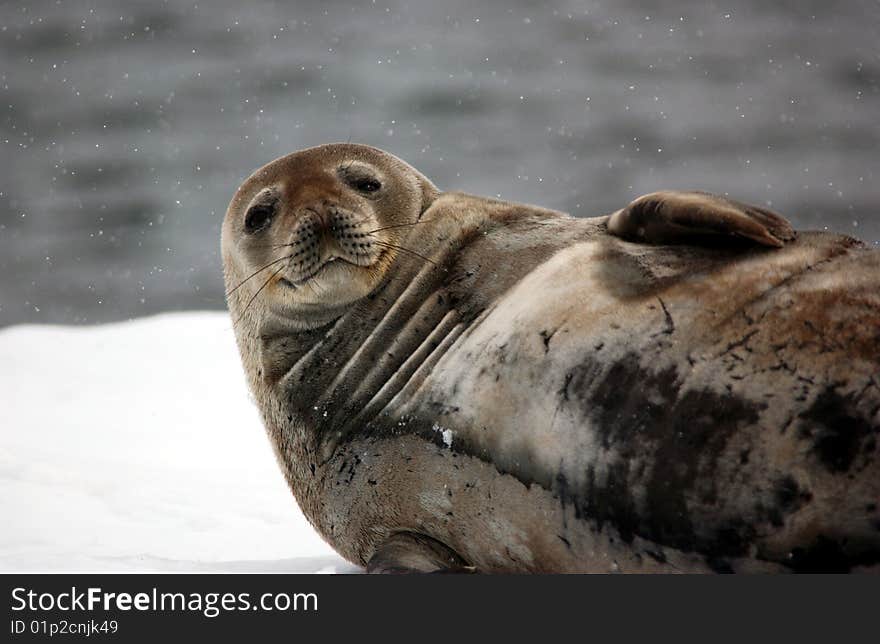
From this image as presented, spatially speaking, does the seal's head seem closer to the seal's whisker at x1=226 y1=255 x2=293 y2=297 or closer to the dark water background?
the seal's whisker at x1=226 y1=255 x2=293 y2=297

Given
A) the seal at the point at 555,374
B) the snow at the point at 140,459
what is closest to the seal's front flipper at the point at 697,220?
the seal at the point at 555,374

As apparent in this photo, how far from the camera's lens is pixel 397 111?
42.1 ft

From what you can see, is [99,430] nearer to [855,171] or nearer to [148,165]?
[148,165]

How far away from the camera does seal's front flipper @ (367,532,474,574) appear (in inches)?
88.9

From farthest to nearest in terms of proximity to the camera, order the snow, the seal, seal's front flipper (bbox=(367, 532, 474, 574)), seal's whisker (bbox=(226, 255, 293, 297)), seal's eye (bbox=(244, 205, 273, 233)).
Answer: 1. the snow
2. seal's eye (bbox=(244, 205, 273, 233))
3. seal's whisker (bbox=(226, 255, 293, 297))
4. seal's front flipper (bbox=(367, 532, 474, 574))
5. the seal

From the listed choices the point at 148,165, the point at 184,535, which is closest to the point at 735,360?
the point at 184,535

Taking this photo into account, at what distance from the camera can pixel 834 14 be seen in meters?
12.9

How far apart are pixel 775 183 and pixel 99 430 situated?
1012 centimetres

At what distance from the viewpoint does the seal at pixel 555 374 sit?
5.79 feet

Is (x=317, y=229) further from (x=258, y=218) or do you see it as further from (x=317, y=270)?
(x=258, y=218)

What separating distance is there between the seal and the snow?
53cm

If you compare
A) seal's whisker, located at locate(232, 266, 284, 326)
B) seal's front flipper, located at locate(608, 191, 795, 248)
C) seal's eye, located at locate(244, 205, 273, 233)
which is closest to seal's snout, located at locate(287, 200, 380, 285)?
seal's whisker, located at locate(232, 266, 284, 326)

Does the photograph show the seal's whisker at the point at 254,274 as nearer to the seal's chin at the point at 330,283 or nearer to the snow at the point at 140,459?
the seal's chin at the point at 330,283

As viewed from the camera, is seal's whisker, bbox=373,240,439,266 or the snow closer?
seal's whisker, bbox=373,240,439,266
